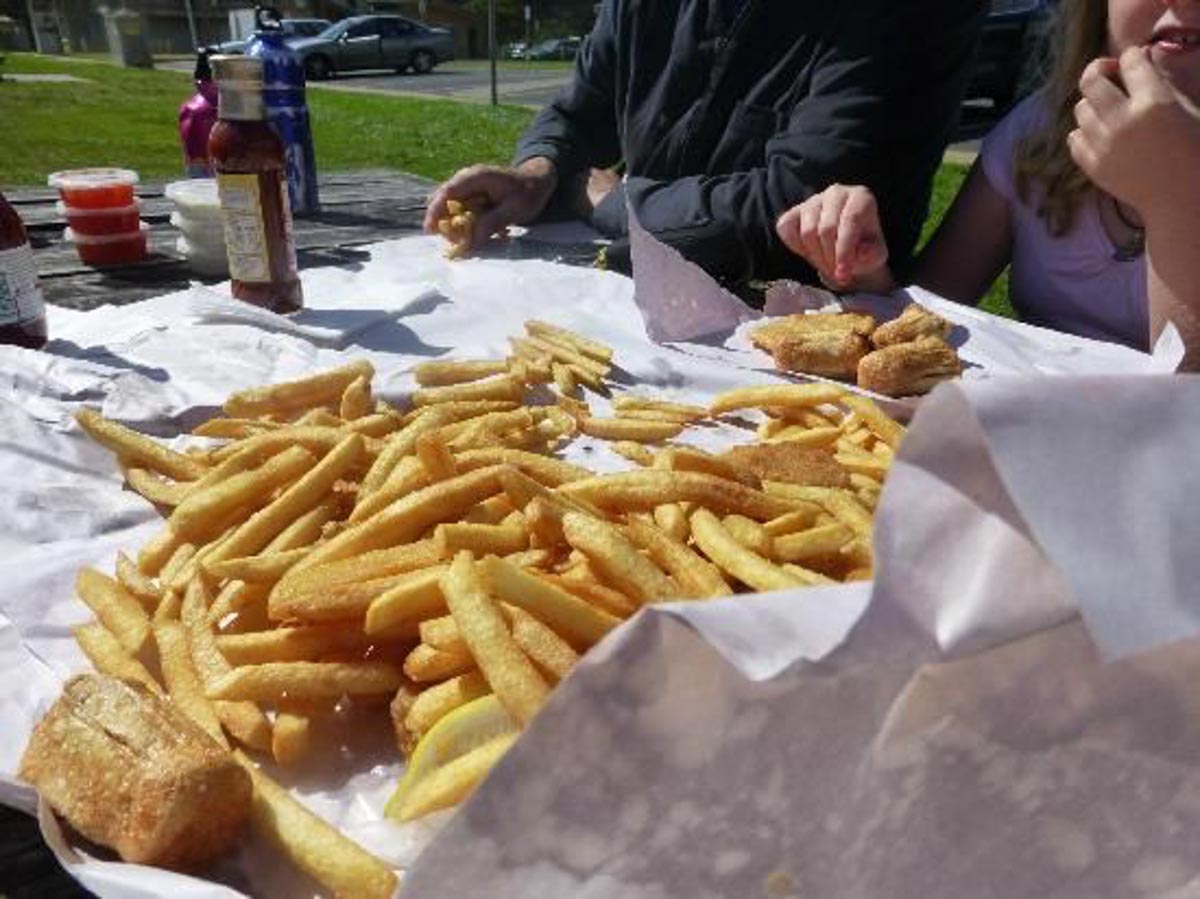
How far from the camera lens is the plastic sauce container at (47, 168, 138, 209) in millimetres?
2748

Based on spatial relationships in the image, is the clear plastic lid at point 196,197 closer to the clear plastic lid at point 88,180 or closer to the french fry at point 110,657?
the clear plastic lid at point 88,180

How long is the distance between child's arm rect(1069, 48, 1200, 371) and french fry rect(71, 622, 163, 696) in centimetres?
172

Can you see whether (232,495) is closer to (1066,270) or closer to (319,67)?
(1066,270)

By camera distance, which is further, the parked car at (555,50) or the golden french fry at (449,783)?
the parked car at (555,50)

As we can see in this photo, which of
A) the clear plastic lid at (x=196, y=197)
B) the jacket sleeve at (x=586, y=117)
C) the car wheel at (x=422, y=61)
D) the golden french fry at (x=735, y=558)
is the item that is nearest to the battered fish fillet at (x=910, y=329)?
the golden french fry at (x=735, y=558)

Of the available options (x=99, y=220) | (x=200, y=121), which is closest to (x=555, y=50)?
(x=200, y=121)

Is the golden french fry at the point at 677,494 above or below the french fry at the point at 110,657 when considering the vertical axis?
above

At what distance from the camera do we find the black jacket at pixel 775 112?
2502 mm

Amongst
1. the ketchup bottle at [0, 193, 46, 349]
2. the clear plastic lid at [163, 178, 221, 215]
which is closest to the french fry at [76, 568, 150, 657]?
the ketchup bottle at [0, 193, 46, 349]

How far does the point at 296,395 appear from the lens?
1796 millimetres

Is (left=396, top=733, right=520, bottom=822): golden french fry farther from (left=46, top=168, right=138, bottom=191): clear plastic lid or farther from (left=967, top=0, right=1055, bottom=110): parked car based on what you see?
(left=967, top=0, right=1055, bottom=110): parked car

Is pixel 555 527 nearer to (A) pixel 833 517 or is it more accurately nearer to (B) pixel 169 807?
(A) pixel 833 517

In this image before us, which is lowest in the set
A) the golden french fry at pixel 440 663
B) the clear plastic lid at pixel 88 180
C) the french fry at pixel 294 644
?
the french fry at pixel 294 644

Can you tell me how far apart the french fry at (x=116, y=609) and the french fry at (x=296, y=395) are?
0.52 m
